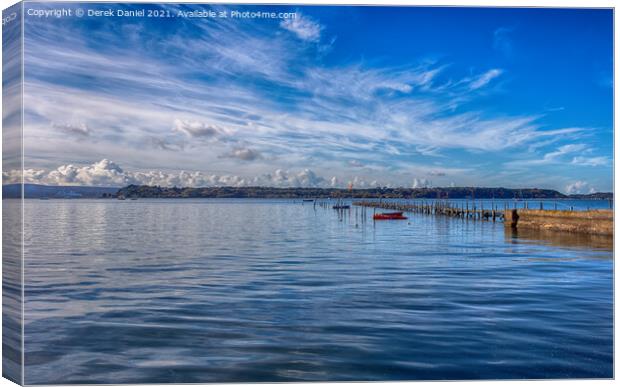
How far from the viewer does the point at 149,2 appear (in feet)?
28.9

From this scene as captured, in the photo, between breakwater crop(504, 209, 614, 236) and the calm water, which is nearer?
the calm water

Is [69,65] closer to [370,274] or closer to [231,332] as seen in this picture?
[231,332]

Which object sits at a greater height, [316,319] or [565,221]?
[565,221]

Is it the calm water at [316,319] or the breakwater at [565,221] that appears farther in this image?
the breakwater at [565,221]

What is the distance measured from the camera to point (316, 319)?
43.2 ft

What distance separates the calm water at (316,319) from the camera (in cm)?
947

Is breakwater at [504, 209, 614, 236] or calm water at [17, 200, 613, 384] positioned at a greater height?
breakwater at [504, 209, 614, 236]

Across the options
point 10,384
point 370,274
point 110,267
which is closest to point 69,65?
point 10,384

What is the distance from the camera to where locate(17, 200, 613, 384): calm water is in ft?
31.1

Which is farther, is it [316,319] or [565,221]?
[565,221]

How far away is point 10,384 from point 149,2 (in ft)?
19.4

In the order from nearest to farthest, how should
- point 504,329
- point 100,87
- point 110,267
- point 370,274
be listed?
1. point 100,87
2. point 504,329
3. point 370,274
4. point 110,267

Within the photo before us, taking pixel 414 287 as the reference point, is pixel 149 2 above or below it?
above

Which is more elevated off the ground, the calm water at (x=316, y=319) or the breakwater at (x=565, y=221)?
the breakwater at (x=565, y=221)
